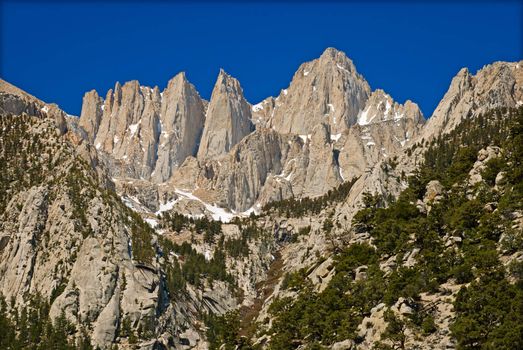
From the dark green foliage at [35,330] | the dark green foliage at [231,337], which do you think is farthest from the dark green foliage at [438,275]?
the dark green foliage at [35,330]

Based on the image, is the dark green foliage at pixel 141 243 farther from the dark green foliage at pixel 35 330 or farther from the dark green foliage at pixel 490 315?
the dark green foliage at pixel 490 315

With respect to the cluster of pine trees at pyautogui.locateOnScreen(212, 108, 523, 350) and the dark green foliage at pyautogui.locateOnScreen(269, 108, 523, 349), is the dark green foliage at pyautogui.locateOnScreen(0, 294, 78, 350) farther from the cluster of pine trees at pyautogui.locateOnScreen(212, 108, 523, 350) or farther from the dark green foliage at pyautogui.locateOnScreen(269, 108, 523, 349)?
the dark green foliage at pyautogui.locateOnScreen(269, 108, 523, 349)

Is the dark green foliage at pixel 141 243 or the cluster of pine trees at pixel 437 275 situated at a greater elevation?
the dark green foliage at pixel 141 243

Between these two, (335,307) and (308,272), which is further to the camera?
(308,272)

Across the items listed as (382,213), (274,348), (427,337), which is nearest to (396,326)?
(427,337)

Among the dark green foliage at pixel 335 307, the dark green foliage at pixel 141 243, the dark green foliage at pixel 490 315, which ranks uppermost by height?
the dark green foliage at pixel 141 243

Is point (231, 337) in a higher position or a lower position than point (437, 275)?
higher

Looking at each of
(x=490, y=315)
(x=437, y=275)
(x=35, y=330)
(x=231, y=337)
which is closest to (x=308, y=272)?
(x=231, y=337)

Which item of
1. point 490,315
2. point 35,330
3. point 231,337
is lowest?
point 490,315

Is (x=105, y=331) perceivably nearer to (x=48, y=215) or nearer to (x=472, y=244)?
(x=48, y=215)

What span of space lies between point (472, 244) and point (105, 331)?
84742 millimetres

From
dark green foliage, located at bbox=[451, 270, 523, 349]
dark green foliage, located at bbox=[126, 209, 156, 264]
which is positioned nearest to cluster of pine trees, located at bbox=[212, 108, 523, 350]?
dark green foliage, located at bbox=[451, 270, 523, 349]

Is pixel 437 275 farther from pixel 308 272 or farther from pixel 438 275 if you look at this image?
pixel 308 272

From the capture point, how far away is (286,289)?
145250 mm
